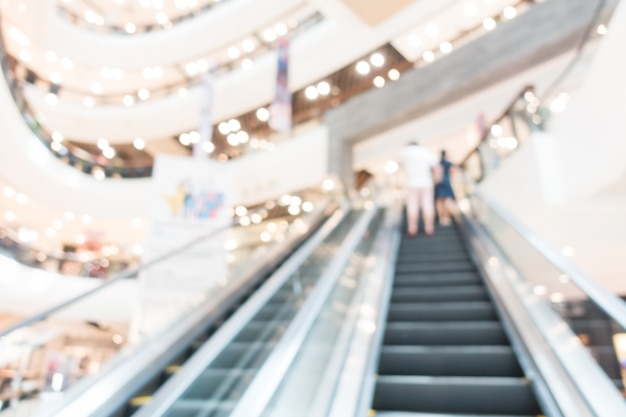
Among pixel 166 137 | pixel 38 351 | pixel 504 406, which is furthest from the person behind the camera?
pixel 166 137

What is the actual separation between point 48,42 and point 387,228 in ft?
45.7

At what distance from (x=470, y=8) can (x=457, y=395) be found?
34.9 ft

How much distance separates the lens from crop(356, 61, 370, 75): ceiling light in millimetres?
13570

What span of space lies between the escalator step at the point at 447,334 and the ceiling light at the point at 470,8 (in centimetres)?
966

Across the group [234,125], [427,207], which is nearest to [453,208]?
[427,207]

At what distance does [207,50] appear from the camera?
51.4ft

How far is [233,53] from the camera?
16.7m

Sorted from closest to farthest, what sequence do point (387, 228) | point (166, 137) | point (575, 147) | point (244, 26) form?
point (575, 147) → point (387, 228) → point (244, 26) → point (166, 137)

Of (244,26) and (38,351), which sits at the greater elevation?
(244,26)

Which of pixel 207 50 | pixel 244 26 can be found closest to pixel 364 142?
pixel 244 26

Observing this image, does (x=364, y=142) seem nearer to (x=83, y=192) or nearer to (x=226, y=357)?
(x=83, y=192)

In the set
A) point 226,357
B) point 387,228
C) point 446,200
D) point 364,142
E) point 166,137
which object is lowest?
point 226,357

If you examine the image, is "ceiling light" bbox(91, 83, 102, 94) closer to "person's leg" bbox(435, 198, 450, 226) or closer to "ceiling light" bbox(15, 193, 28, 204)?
"ceiling light" bbox(15, 193, 28, 204)

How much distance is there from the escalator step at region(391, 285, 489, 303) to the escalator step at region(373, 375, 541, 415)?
1.41 m
